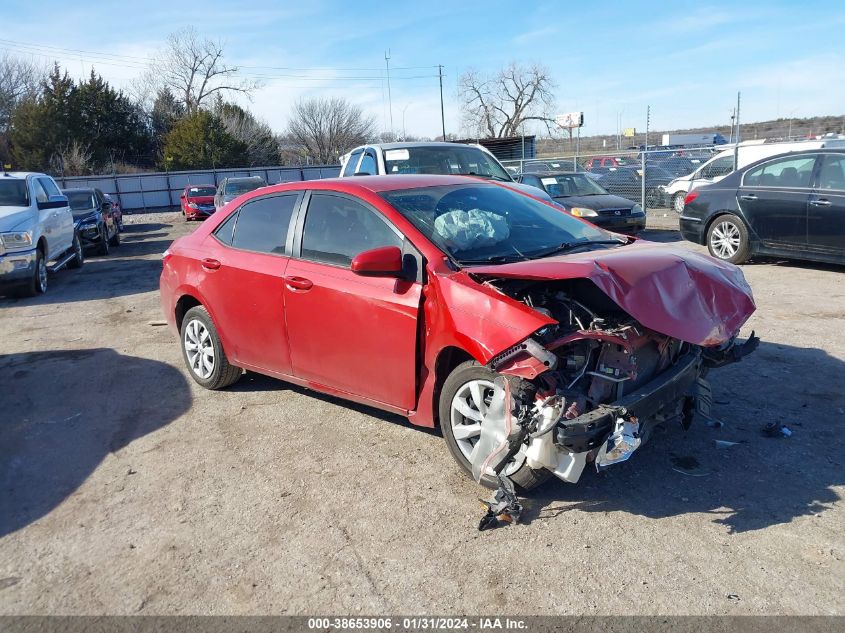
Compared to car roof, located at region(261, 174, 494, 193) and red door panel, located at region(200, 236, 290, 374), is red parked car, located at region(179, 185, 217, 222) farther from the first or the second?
car roof, located at region(261, 174, 494, 193)

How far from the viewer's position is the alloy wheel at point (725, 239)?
10.4 m

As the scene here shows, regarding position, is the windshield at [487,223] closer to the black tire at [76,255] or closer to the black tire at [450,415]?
the black tire at [450,415]

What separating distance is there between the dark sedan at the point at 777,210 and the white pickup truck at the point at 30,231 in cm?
1024

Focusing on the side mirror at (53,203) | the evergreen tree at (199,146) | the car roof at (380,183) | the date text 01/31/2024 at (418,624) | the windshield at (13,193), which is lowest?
the date text 01/31/2024 at (418,624)

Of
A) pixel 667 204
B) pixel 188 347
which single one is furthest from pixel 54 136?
pixel 188 347

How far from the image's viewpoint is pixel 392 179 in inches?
193

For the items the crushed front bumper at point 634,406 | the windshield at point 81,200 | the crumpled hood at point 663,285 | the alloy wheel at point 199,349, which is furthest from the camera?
the windshield at point 81,200

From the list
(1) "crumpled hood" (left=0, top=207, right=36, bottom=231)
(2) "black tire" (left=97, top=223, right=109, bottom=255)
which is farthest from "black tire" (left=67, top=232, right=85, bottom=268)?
(1) "crumpled hood" (left=0, top=207, right=36, bottom=231)

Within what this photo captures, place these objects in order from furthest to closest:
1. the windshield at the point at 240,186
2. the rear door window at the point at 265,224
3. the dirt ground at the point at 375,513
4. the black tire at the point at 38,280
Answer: the windshield at the point at 240,186, the black tire at the point at 38,280, the rear door window at the point at 265,224, the dirt ground at the point at 375,513

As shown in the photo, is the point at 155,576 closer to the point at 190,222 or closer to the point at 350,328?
the point at 350,328

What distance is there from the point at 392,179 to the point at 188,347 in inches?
96.4

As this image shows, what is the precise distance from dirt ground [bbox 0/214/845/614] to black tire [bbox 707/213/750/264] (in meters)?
4.50

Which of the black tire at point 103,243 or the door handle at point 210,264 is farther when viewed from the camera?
the black tire at point 103,243

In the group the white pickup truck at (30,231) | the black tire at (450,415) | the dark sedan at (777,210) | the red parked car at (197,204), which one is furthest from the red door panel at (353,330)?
the red parked car at (197,204)
